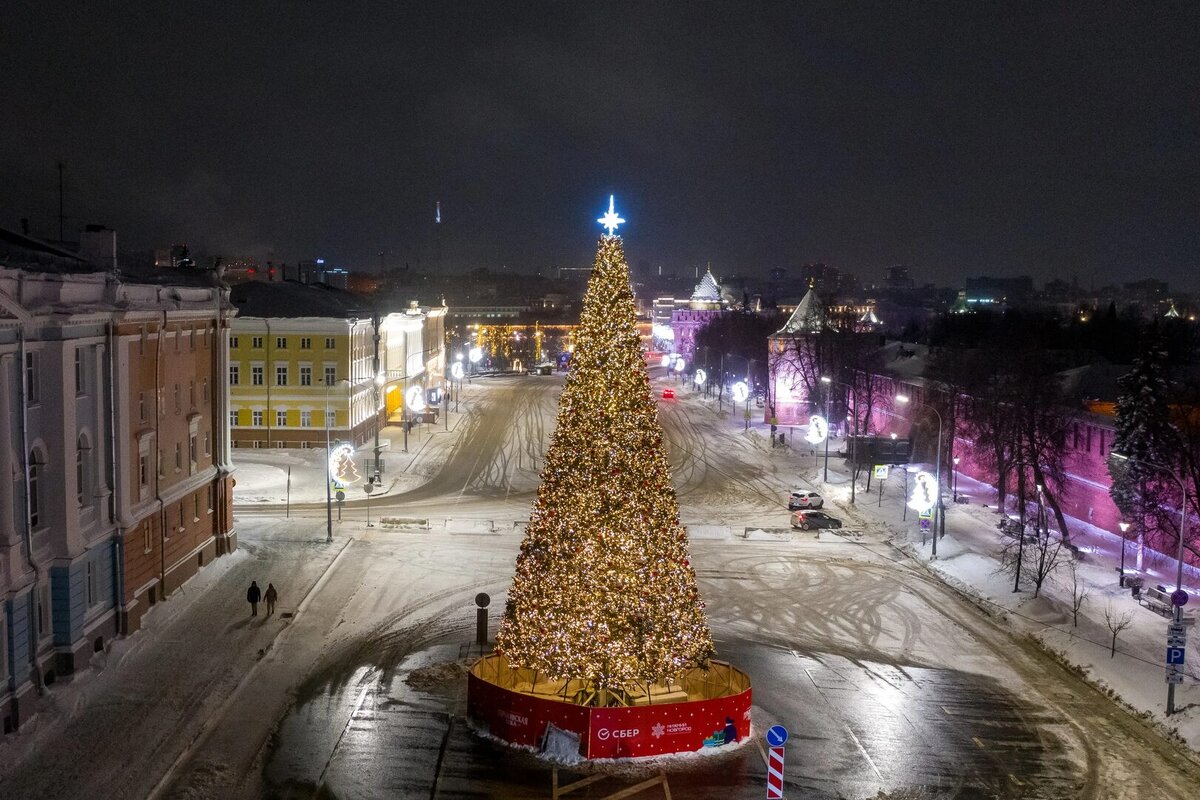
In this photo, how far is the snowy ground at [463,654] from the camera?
18.7 meters

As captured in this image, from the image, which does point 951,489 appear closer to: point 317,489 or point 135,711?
point 317,489

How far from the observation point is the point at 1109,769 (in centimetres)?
1966

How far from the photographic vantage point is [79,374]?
24.3 meters

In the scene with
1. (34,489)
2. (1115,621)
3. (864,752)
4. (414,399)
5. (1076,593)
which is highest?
(34,489)

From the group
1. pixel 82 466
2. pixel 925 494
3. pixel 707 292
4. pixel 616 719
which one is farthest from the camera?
pixel 707 292

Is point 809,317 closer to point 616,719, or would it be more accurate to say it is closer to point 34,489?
point 616,719

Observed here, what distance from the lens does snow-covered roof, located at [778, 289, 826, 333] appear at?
259 ft

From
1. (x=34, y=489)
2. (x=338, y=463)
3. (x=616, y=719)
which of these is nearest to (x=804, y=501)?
(x=338, y=463)

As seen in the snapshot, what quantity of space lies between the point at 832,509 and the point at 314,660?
2823 cm

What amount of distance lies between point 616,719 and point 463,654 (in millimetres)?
7141

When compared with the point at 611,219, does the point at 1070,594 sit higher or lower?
lower

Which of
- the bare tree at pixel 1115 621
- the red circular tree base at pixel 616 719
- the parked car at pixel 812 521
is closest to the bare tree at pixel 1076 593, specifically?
the bare tree at pixel 1115 621

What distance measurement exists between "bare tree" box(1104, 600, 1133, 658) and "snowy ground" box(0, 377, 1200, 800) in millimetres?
376

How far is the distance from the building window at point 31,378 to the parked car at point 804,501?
31024 mm
